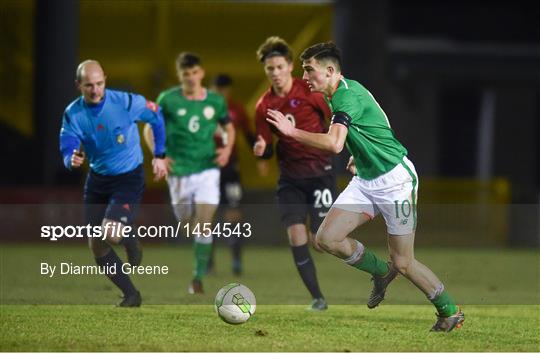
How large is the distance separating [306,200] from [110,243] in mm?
1667

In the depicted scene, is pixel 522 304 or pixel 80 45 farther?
pixel 80 45

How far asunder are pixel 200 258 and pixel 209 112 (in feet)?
4.56

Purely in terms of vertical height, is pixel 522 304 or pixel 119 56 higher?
pixel 119 56

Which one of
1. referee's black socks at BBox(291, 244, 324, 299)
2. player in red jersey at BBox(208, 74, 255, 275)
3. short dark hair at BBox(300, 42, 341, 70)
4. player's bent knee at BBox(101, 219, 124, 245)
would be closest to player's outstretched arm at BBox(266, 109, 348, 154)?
short dark hair at BBox(300, 42, 341, 70)

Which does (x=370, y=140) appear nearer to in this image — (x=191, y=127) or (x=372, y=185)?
(x=372, y=185)

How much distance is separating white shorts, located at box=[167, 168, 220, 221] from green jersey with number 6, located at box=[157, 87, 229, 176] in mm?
55

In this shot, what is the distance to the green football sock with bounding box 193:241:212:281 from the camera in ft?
36.2

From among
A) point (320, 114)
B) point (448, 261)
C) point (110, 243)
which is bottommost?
point (448, 261)

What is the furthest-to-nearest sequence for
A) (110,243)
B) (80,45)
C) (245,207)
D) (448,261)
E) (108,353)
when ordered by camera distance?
(80,45) → (245,207) → (448,261) → (110,243) → (108,353)

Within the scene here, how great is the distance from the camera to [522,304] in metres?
10.7

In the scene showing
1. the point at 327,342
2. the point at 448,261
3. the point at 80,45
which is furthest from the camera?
the point at 80,45

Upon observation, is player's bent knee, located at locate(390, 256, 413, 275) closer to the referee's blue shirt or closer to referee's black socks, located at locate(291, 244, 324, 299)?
referee's black socks, located at locate(291, 244, 324, 299)

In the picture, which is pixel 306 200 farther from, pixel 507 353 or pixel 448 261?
pixel 448 261

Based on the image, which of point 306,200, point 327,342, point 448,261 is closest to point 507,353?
point 327,342
